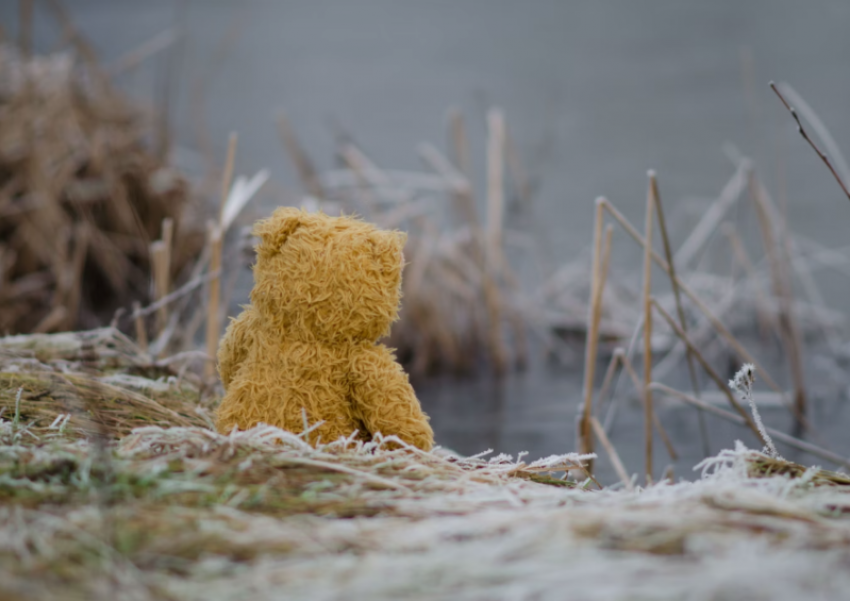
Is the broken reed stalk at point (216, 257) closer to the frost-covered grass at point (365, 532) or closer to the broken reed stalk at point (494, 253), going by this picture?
the frost-covered grass at point (365, 532)

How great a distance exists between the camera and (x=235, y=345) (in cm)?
79

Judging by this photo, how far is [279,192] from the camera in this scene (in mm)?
2275

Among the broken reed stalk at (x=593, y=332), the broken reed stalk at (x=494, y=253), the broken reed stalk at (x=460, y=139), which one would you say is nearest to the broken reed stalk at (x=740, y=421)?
the broken reed stalk at (x=593, y=332)

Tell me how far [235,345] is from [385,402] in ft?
0.57

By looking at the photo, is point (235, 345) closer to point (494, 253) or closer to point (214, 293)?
point (214, 293)

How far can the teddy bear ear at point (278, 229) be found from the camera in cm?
73

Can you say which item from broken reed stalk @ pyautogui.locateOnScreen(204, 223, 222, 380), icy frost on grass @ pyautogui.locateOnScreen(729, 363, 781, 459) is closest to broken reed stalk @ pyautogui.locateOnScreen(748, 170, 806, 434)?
icy frost on grass @ pyautogui.locateOnScreen(729, 363, 781, 459)

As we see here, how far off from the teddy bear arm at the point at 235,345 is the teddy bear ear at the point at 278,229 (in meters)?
0.08

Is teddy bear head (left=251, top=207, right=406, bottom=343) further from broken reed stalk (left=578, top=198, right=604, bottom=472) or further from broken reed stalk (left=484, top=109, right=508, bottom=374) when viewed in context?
broken reed stalk (left=484, top=109, right=508, bottom=374)

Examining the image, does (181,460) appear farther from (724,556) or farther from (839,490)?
(839,490)

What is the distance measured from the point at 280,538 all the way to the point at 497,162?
162cm

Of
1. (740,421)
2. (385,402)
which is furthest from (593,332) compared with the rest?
(385,402)

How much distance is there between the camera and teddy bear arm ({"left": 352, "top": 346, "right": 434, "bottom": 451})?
73cm

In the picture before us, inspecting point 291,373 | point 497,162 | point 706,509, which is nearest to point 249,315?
point 291,373
